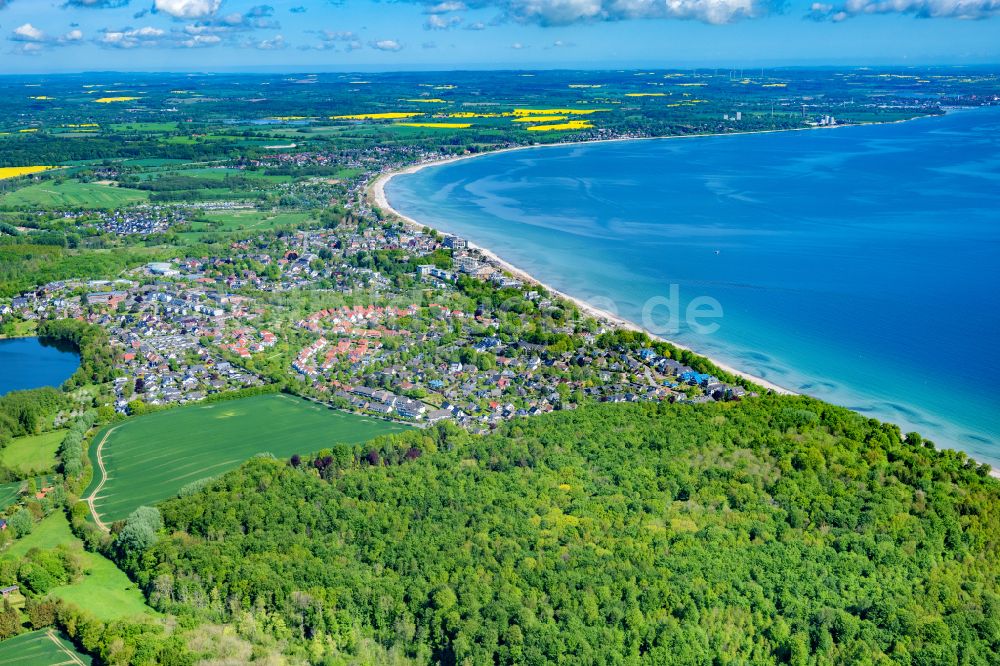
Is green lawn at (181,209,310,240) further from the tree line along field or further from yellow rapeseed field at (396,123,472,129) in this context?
yellow rapeseed field at (396,123,472,129)

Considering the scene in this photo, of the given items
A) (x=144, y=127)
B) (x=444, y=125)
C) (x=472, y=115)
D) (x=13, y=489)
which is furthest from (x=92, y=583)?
(x=472, y=115)

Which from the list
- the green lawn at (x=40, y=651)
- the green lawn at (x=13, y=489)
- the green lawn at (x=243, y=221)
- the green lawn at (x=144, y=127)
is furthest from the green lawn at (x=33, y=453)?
the green lawn at (x=144, y=127)

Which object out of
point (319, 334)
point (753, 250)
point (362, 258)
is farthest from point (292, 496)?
point (753, 250)

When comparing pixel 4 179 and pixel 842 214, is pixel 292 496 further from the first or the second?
pixel 4 179

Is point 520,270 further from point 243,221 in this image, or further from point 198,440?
point 243,221

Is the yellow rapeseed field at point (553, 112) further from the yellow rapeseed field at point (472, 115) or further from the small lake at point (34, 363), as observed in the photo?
the small lake at point (34, 363)
